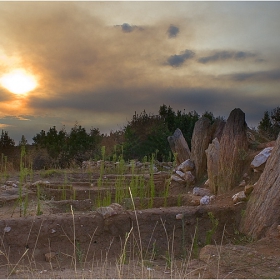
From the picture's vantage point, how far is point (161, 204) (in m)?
8.27

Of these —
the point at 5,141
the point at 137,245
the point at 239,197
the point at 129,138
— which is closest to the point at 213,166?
the point at 239,197

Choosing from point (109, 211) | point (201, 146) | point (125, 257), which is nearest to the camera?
point (125, 257)

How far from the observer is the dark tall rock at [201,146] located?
33.1 ft

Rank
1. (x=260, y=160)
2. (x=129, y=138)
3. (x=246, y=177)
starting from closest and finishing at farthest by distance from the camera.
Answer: (x=260, y=160), (x=246, y=177), (x=129, y=138)

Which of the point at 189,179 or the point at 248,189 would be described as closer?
the point at 248,189

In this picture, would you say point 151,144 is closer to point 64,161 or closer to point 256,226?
point 64,161

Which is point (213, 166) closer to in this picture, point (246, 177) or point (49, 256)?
point (246, 177)

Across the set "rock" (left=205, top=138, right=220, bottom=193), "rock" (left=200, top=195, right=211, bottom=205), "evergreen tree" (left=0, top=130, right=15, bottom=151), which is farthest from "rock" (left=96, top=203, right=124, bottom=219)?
"evergreen tree" (left=0, top=130, right=15, bottom=151)

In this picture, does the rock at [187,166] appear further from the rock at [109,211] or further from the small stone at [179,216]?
the rock at [109,211]

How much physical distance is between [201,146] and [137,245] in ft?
16.5

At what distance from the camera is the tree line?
53.3 feet

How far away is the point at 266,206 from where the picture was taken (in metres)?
6.03

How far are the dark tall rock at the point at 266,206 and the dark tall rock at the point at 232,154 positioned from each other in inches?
56.4

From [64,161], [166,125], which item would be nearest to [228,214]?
[166,125]
